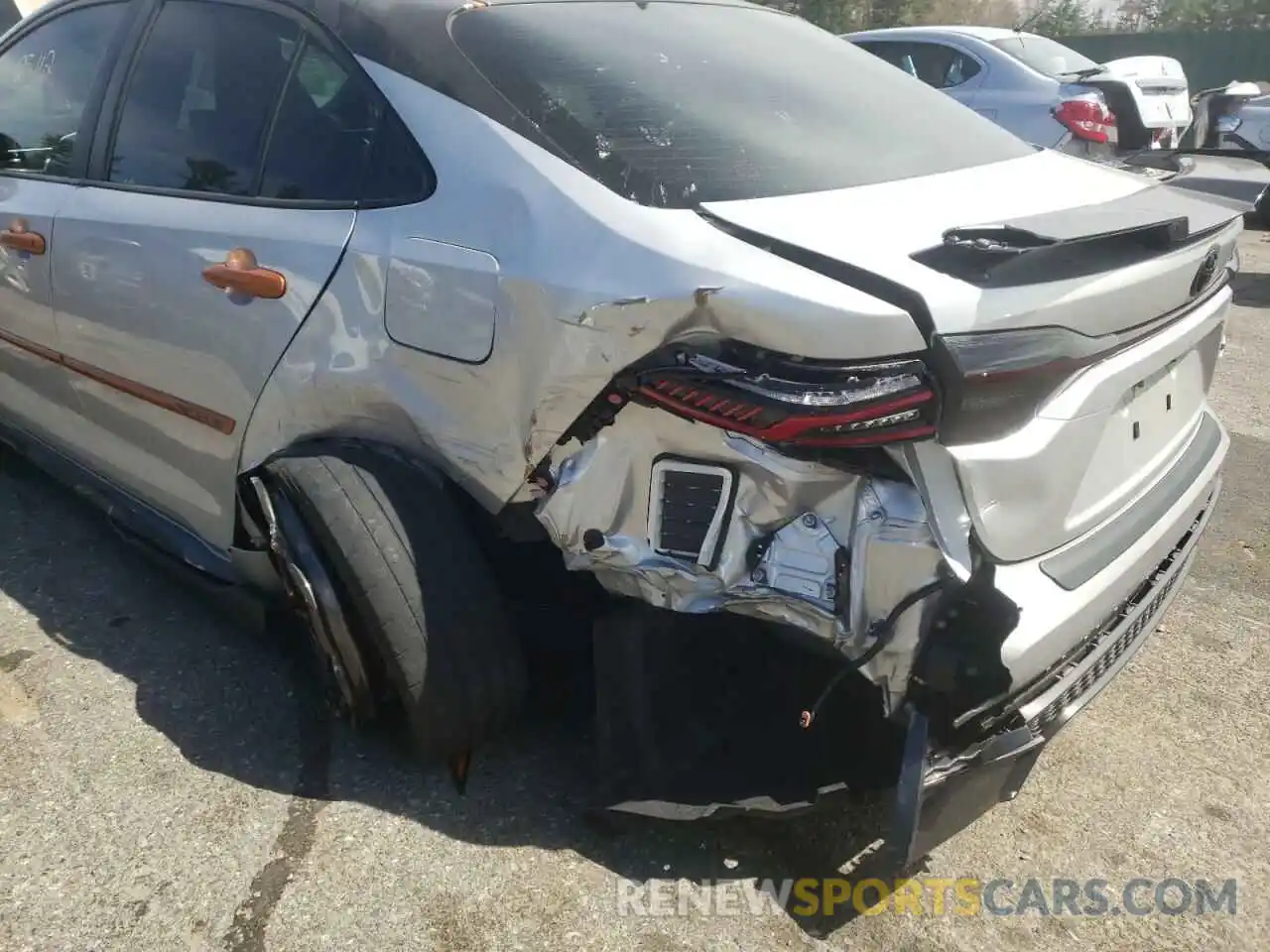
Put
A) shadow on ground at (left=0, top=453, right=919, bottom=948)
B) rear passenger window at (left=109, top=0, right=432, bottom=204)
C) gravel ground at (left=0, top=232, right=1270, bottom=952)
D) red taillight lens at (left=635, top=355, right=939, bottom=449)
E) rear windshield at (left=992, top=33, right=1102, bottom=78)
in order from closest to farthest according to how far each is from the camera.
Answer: red taillight lens at (left=635, top=355, right=939, bottom=449) < gravel ground at (left=0, top=232, right=1270, bottom=952) < shadow on ground at (left=0, top=453, right=919, bottom=948) < rear passenger window at (left=109, top=0, right=432, bottom=204) < rear windshield at (left=992, top=33, right=1102, bottom=78)

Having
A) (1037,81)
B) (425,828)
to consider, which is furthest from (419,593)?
(1037,81)

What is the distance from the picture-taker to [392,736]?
8.66 ft

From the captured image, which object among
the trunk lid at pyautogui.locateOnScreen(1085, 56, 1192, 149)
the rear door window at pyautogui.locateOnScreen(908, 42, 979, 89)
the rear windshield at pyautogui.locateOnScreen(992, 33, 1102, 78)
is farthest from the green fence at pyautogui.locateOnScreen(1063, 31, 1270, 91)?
Answer: the rear door window at pyautogui.locateOnScreen(908, 42, 979, 89)

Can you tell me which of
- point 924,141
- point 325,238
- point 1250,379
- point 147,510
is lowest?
point 1250,379

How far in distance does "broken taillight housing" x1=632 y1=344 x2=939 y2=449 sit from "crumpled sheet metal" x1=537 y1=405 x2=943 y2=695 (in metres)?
0.06

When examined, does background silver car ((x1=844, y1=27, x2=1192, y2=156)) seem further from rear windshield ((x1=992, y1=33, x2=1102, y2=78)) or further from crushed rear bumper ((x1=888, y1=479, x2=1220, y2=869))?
crushed rear bumper ((x1=888, y1=479, x2=1220, y2=869))

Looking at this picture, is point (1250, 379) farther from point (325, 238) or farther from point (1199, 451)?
point (325, 238)

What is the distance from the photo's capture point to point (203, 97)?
2807mm

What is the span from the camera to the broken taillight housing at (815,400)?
1725mm

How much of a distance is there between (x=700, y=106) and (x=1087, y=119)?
6.52 m

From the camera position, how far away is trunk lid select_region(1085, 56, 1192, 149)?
335 inches

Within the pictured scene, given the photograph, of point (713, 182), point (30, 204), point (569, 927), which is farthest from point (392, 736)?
point (30, 204)

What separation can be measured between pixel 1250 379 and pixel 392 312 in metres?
4.81

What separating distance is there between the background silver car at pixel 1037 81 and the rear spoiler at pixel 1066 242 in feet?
19.5
